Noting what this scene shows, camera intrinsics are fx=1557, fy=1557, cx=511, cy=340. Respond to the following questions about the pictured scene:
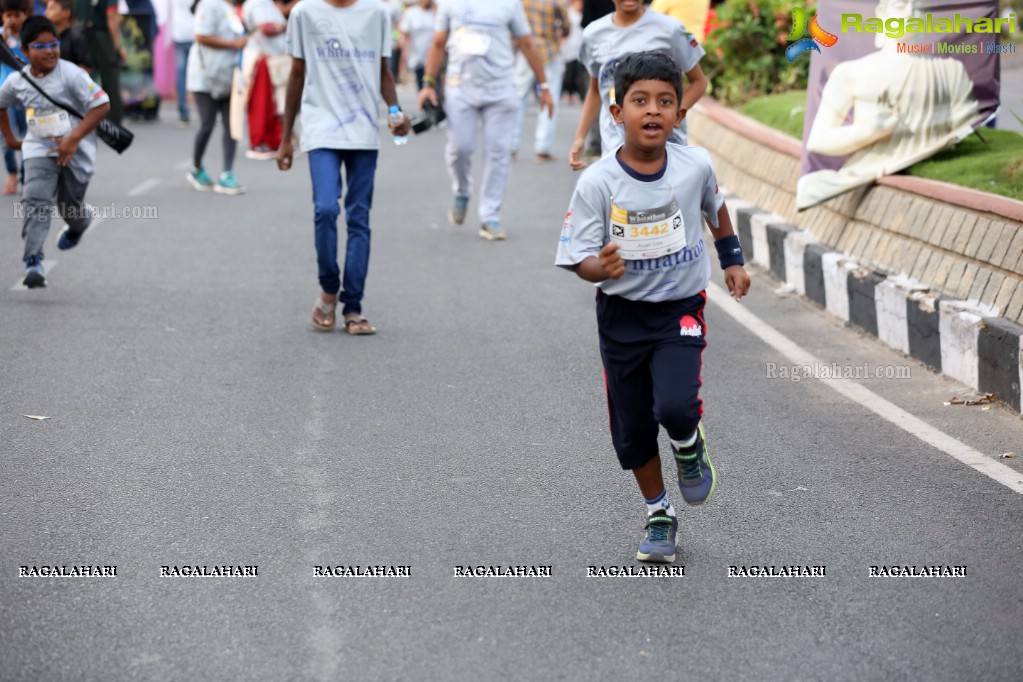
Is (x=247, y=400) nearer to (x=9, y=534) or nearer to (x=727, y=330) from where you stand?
(x=9, y=534)

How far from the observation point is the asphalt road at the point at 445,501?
159 inches

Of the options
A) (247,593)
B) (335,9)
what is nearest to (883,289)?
(335,9)

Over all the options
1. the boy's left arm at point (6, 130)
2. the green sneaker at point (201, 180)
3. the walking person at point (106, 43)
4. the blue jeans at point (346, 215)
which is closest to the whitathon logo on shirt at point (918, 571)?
the blue jeans at point (346, 215)

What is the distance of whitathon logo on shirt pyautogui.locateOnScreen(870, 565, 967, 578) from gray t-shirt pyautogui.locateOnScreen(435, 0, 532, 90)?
7312 millimetres

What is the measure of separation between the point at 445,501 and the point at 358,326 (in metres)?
3.00

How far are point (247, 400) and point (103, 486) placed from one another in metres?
1.36

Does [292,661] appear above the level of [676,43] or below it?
below

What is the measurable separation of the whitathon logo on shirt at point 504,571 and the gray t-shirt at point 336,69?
400 cm

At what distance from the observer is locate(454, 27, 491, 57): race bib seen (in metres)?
11.3

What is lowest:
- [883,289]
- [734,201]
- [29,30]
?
[734,201]

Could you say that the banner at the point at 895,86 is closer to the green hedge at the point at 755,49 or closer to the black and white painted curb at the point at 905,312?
the black and white painted curb at the point at 905,312

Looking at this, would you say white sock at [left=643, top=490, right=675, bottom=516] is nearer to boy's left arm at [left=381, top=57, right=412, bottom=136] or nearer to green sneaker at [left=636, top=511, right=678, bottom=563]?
green sneaker at [left=636, top=511, right=678, bottom=563]

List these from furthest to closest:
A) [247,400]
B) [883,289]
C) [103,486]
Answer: [883,289], [247,400], [103,486]

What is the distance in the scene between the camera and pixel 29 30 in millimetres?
8758
